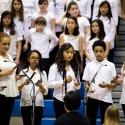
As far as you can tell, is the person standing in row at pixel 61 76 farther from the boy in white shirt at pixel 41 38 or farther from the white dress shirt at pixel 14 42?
the white dress shirt at pixel 14 42

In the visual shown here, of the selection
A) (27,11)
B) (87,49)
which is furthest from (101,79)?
(27,11)

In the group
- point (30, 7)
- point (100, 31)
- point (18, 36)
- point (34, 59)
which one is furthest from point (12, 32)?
point (100, 31)

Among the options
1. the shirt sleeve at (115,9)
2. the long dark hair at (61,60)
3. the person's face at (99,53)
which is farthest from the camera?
the shirt sleeve at (115,9)

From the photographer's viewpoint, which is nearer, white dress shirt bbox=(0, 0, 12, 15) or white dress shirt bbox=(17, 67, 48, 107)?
white dress shirt bbox=(17, 67, 48, 107)

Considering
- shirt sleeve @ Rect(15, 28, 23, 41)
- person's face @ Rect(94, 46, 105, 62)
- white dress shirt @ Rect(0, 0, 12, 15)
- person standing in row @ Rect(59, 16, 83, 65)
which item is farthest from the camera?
white dress shirt @ Rect(0, 0, 12, 15)

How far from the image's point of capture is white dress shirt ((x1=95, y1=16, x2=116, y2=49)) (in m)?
6.47

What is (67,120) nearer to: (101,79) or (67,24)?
(101,79)

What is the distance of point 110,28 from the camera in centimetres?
653

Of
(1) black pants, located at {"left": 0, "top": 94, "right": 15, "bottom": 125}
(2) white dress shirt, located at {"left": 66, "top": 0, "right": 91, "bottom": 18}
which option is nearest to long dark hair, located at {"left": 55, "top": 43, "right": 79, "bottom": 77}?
(1) black pants, located at {"left": 0, "top": 94, "right": 15, "bottom": 125}

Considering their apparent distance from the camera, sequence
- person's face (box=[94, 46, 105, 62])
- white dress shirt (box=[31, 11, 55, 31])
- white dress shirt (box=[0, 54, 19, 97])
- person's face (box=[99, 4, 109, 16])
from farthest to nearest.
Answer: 1. white dress shirt (box=[31, 11, 55, 31])
2. person's face (box=[99, 4, 109, 16])
3. person's face (box=[94, 46, 105, 62])
4. white dress shirt (box=[0, 54, 19, 97])

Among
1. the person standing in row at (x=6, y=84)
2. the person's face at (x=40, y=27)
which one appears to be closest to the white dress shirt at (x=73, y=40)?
the person's face at (x=40, y=27)

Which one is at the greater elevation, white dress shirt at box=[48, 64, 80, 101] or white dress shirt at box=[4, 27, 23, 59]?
white dress shirt at box=[4, 27, 23, 59]

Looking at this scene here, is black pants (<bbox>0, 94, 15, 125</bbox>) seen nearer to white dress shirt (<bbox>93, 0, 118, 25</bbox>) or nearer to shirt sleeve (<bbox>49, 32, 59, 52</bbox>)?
shirt sleeve (<bbox>49, 32, 59, 52</bbox>)

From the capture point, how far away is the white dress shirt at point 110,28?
21.2 feet
